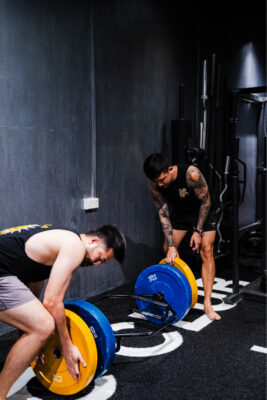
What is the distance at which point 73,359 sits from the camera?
79.7 inches

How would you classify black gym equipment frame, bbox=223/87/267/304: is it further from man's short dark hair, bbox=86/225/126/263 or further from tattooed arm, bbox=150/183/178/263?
man's short dark hair, bbox=86/225/126/263

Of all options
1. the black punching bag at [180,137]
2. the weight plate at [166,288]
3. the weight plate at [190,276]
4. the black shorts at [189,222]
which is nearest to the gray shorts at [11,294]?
the weight plate at [166,288]

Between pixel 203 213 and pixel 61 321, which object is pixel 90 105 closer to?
pixel 203 213

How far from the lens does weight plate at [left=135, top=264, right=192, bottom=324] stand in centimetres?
295

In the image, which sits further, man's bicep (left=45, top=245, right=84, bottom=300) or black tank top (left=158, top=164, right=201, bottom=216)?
black tank top (left=158, top=164, right=201, bottom=216)

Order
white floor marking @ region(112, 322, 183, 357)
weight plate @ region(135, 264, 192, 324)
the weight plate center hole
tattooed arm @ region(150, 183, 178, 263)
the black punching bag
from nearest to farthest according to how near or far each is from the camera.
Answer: the weight plate center hole → white floor marking @ region(112, 322, 183, 357) → weight plate @ region(135, 264, 192, 324) → tattooed arm @ region(150, 183, 178, 263) → the black punching bag

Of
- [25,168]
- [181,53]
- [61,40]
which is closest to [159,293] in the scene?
[25,168]

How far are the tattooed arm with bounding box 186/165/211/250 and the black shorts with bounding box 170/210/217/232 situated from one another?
6 centimetres

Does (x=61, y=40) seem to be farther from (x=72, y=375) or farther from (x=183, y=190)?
(x=72, y=375)

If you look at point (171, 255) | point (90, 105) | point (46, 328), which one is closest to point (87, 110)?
point (90, 105)

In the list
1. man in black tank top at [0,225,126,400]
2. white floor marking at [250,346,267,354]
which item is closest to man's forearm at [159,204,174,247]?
white floor marking at [250,346,267,354]

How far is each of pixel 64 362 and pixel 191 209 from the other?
175 cm

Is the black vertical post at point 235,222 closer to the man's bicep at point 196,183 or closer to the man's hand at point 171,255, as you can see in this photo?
the man's bicep at point 196,183

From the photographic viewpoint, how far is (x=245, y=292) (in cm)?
380
